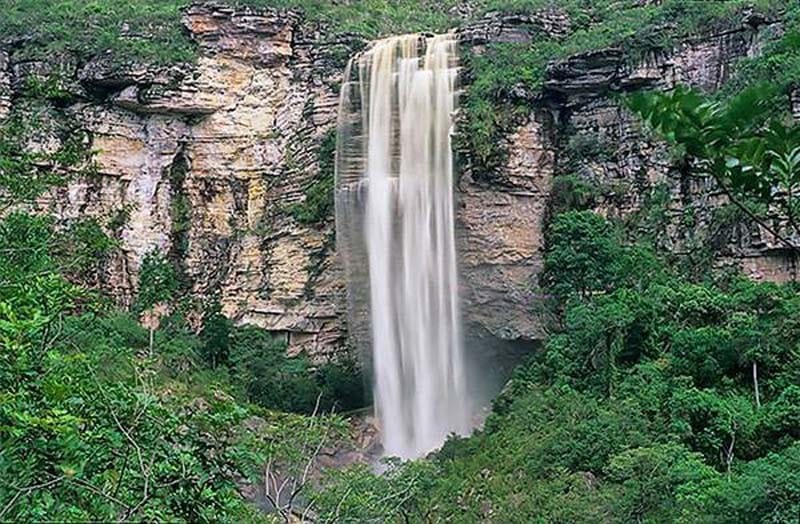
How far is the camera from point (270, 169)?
2305 centimetres

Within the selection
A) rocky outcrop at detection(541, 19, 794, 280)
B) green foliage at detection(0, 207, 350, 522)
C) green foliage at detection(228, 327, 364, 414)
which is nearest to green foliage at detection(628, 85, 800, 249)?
green foliage at detection(0, 207, 350, 522)

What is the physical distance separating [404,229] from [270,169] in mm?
4218

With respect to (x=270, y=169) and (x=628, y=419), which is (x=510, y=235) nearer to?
(x=270, y=169)

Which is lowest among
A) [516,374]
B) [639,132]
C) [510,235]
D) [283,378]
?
[283,378]

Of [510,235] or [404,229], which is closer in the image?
[510,235]

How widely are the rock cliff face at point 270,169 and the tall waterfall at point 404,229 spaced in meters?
0.60

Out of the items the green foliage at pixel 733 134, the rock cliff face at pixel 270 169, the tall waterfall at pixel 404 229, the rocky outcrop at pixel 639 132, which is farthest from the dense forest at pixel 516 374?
the tall waterfall at pixel 404 229

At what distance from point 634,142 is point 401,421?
8.29m

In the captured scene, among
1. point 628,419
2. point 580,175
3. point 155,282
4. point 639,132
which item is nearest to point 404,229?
point 580,175

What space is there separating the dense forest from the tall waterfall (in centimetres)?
78

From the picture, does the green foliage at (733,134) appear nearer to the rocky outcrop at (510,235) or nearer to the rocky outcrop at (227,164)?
the rocky outcrop at (510,235)

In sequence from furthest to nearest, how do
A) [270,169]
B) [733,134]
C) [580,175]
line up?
[270,169]
[580,175]
[733,134]

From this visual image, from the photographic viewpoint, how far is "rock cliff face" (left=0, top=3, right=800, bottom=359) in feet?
66.5

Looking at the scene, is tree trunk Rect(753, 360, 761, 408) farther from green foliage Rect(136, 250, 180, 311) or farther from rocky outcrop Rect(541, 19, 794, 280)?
green foliage Rect(136, 250, 180, 311)
